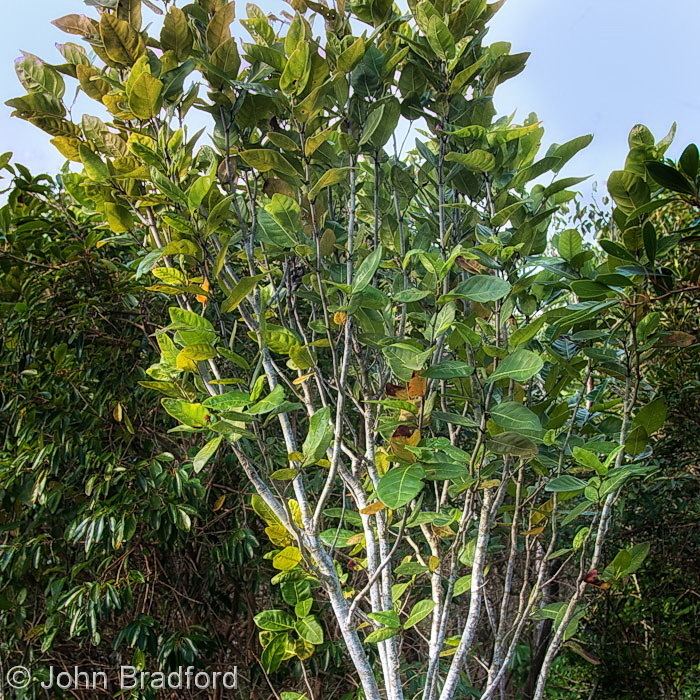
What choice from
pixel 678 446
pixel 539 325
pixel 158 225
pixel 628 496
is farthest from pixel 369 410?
pixel 628 496

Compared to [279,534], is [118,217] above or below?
above

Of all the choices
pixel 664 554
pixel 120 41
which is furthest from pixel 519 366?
pixel 664 554

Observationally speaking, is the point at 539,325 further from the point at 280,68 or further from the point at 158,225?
the point at 158,225

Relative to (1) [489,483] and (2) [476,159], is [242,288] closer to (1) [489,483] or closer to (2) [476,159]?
(2) [476,159]

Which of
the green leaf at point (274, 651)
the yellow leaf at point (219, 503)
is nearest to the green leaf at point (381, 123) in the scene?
the green leaf at point (274, 651)

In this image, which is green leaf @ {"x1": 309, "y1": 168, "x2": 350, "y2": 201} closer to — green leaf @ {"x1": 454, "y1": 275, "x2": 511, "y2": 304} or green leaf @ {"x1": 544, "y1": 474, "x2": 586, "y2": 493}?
green leaf @ {"x1": 454, "y1": 275, "x2": 511, "y2": 304}

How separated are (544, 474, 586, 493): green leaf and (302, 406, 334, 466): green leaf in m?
0.46

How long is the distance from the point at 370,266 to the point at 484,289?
22 cm

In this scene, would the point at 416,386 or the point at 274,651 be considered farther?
the point at 274,651

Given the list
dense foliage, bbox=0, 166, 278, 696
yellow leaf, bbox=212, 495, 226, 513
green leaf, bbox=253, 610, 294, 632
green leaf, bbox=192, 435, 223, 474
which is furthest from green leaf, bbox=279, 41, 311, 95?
yellow leaf, bbox=212, 495, 226, 513

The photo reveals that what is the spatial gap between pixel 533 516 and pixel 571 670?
211 centimetres

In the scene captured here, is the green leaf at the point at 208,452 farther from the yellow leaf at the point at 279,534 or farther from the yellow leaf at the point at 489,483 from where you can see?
the yellow leaf at the point at 489,483

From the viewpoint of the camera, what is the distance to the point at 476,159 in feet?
5.10

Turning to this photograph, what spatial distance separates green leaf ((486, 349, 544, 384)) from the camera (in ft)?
4.53
